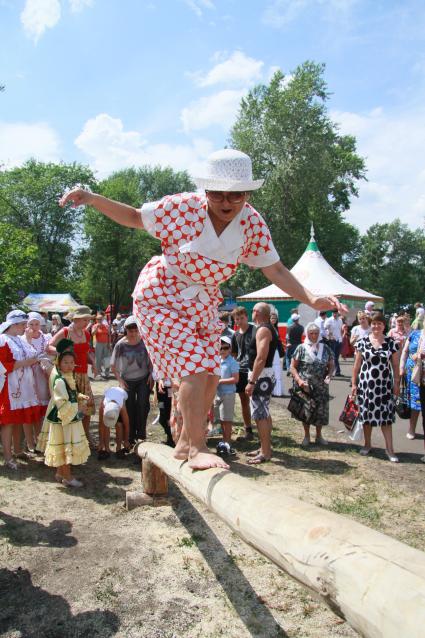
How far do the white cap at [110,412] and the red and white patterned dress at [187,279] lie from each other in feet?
11.8

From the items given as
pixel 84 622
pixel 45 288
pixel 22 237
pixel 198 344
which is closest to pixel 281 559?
pixel 198 344

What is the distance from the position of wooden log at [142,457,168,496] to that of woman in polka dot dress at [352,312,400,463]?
3.06 metres

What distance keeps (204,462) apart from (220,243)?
1.20 metres

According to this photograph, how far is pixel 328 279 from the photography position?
20922mm

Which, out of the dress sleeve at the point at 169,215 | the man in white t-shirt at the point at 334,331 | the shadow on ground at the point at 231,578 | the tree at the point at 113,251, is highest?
the tree at the point at 113,251

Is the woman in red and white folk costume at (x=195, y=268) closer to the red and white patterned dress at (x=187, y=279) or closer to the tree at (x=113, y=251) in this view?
the red and white patterned dress at (x=187, y=279)

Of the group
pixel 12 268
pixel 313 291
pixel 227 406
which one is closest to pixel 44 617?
pixel 227 406

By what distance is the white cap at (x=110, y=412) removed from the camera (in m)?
6.43

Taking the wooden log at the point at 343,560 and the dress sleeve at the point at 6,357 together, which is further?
the dress sleeve at the point at 6,357

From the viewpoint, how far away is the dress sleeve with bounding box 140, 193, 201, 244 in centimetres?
289

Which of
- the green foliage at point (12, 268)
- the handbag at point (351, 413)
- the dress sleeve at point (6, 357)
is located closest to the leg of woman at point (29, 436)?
the dress sleeve at point (6, 357)

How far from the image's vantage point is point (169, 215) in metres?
2.92

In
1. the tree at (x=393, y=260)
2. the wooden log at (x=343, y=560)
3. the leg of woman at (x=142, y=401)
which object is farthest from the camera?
the tree at (x=393, y=260)

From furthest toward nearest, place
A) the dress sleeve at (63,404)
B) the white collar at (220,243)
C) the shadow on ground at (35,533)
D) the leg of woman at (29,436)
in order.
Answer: the leg of woman at (29,436), the dress sleeve at (63,404), the shadow on ground at (35,533), the white collar at (220,243)
